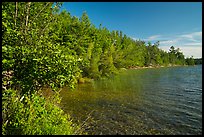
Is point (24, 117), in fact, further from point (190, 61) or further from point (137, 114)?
point (190, 61)

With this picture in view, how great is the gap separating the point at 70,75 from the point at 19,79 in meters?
1.87

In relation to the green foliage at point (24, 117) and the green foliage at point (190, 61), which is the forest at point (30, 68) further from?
the green foliage at point (190, 61)

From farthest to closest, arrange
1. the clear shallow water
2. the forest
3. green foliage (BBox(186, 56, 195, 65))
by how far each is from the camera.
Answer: green foliage (BBox(186, 56, 195, 65)), the clear shallow water, the forest

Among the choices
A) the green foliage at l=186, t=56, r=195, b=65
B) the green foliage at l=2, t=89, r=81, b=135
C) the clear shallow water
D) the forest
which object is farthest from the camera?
the green foliage at l=186, t=56, r=195, b=65

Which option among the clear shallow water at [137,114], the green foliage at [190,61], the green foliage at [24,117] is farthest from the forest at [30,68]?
the green foliage at [190,61]

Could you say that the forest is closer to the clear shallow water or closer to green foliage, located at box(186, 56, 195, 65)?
the clear shallow water

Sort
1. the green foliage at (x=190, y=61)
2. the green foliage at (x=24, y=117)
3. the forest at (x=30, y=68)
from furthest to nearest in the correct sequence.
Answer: the green foliage at (x=190, y=61), the green foliage at (x=24, y=117), the forest at (x=30, y=68)

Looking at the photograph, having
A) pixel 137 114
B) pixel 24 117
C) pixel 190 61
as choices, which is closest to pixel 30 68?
pixel 24 117

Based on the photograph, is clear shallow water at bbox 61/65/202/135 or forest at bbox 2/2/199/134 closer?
forest at bbox 2/2/199/134

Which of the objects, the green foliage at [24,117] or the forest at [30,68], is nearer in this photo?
the forest at [30,68]

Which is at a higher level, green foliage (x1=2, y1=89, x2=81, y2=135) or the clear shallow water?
green foliage (x1=2, y1=89, x2=81, y2=135)

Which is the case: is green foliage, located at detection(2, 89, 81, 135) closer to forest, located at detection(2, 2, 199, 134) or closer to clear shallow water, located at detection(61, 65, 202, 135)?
forest, located at detection(2, 2, 199, 134)

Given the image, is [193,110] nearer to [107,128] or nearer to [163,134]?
[163,134]

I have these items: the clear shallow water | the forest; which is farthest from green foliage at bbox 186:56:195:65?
the forest
